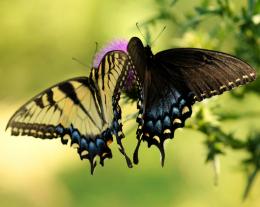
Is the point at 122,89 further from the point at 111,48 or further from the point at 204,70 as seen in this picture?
the point at 204,70

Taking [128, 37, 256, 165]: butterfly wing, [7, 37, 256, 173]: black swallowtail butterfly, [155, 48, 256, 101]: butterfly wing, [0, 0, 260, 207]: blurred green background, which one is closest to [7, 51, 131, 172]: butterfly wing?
[7, 37, 256, 173]: black swallowtail butterfly

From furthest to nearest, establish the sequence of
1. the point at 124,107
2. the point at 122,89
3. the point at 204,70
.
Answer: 1. the point at 124,107
2. the point at 122,89
3. the point at 204,70

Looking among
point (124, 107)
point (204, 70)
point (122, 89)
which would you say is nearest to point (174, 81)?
point (204, 70)

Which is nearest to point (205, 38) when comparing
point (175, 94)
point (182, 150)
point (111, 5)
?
point (175, 94)

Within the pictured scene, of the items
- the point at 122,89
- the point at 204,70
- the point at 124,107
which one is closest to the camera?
the point at 204,70

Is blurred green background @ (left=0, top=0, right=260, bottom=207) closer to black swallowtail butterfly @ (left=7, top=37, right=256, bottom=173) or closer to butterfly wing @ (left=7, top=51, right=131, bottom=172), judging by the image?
black swallowtail butterfly @ (left=7, top=37, right=256, bottom=173)

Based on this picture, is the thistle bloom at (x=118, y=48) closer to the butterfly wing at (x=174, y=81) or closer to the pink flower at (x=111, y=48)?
the pink flower at (x=111, y=48)

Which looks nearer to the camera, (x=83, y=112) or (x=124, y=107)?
(x=83, y=112)

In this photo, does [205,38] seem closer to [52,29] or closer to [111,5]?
[111,5]
